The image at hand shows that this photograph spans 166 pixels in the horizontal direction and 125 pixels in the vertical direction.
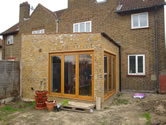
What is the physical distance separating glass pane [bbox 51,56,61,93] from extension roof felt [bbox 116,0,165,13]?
6.41 meters

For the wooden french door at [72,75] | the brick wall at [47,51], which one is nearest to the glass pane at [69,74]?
the wooden french door at [72,75]

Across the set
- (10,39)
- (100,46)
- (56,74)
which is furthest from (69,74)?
(10,39)

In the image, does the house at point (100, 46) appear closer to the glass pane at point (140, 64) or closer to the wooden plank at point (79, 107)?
the glass pane at point (140, 64)

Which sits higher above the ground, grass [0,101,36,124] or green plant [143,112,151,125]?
green plant [143,112,151,125]

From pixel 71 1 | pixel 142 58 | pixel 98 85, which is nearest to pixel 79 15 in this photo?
pixel 71 1

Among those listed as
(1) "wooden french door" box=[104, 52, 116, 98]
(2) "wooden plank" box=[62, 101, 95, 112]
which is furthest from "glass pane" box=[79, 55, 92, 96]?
(1) "wooden french door" box=[104, 52, 116, 98]

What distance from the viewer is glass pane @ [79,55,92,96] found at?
6242 mm

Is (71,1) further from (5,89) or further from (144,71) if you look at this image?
(5,89)

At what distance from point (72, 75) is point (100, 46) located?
1846 millimetres

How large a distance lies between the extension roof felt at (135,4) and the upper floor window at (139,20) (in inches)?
20.2

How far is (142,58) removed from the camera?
9.82 m

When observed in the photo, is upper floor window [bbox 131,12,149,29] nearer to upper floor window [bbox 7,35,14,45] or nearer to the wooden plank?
the wooden plank

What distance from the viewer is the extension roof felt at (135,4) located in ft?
31.3

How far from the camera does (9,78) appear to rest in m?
7.18
